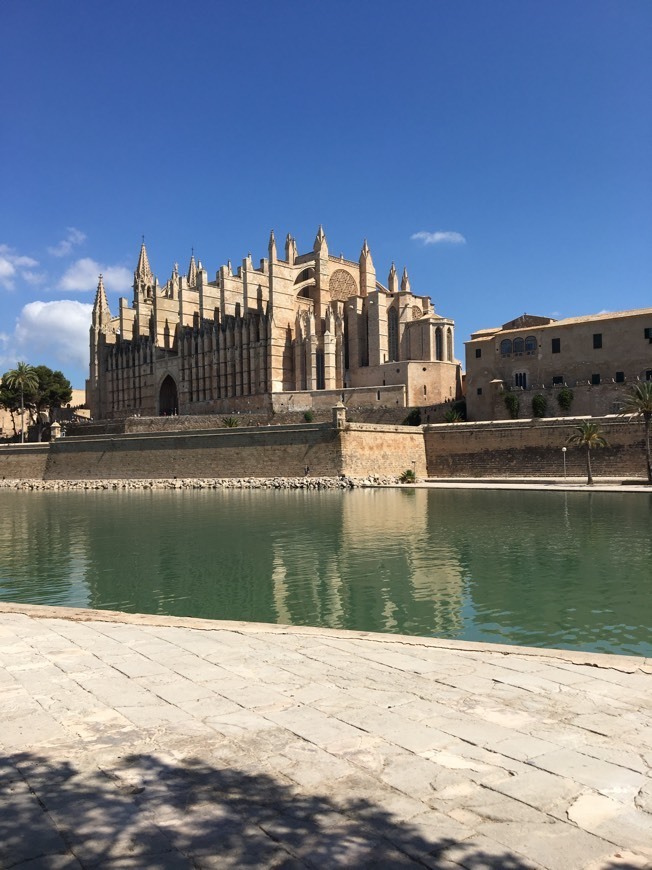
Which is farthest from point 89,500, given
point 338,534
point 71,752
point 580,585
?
point 71,752

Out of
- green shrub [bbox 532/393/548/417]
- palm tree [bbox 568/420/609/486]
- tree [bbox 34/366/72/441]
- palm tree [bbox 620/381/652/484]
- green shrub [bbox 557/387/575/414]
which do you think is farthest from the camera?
tree [bbox 34/366/72/441]

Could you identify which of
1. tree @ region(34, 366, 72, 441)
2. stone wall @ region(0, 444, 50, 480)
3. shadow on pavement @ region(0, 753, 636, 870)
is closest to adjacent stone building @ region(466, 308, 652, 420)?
stone wall @ region(0, 444, 50, 480)

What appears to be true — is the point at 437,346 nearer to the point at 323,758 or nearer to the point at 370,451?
the point at 370,451

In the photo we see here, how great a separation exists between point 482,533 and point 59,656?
54.3ft

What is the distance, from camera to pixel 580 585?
1375 cm

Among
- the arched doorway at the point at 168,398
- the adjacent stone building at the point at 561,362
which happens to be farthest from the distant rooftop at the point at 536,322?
the arched doorway at the point at 168,398

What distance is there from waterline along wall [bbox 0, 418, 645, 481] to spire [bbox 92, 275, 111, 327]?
31.0 metres

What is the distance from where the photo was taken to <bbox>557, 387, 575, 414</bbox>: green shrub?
42969 mm

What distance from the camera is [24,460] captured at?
56.4 metres

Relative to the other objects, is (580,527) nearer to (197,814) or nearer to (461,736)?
(461,736)

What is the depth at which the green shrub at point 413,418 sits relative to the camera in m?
49.3

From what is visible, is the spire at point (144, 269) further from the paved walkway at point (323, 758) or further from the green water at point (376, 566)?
the paved walkway at point (323, 758)

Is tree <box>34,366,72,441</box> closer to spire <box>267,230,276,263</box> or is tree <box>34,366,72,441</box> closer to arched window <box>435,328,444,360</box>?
spire <box>267,230,276,263</box>

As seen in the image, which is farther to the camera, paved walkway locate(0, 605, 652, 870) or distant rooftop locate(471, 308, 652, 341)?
distant rooftop locate(471, 308, 652, 341)
